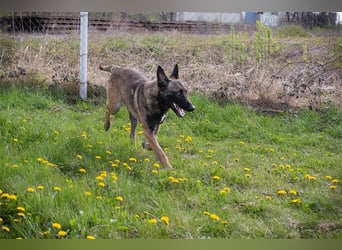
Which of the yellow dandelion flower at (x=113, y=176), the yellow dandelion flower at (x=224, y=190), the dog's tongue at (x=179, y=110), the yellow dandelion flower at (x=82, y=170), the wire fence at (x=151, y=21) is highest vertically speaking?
the wire fence at (x=151, y=21)

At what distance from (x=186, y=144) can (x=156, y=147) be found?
20 cm

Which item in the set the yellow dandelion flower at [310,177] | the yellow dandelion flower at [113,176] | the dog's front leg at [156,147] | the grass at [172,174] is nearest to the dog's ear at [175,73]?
the grass at [172,174]

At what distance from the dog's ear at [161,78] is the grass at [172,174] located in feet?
0.70

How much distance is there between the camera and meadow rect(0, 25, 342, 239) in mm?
2906

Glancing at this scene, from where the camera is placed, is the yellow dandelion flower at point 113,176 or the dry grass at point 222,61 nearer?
the yellow dandelion flower at point 113,176

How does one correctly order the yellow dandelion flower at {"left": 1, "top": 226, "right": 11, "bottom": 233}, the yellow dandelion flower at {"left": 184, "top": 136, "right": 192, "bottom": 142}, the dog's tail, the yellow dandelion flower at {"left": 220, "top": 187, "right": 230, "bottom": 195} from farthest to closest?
the dog's tail
the yellow dandelion flower at {"left": 184, "top": 136, "right": 192, "bottom": 142}
the yellow dandelion flower at {"left": 220, "top": 187, "right": 230, "bottom": 195}
the yellow dandelion flower at {"left": 1, "top": 226, "right": 11, "bottom": 233}

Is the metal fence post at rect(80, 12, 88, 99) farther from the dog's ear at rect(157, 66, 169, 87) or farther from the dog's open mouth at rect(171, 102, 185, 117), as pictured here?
the dog's open mouth at rect(171, 102, 185, 117)

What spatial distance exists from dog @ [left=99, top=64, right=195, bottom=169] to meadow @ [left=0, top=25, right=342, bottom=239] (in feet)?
0.17

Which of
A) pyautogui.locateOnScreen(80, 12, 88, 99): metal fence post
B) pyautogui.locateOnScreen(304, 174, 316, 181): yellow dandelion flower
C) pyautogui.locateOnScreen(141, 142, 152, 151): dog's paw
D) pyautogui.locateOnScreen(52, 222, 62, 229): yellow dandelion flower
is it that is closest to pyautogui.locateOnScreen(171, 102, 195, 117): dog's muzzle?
pyautogui.locateOnScreen(141, 142, 152, 151): dog's paw

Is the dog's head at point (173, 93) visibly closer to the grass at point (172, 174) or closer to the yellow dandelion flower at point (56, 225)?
the grass at point (172, 174)

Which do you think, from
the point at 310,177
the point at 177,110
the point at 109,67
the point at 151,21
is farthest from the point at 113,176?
the point at 310,177

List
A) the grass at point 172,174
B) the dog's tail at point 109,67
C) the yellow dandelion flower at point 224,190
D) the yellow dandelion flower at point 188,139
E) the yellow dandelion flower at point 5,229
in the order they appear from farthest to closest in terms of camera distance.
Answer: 1. the dog's tail at point 109,67
2. the yellow dandelion flower at point 188,139
3. the yellow dandelion flower at point 224,190
4. the grass at point 172,174
5. the yellow dandelion flower at point 5,229

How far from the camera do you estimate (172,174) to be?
3162 mm

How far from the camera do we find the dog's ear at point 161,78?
10.7 feet
